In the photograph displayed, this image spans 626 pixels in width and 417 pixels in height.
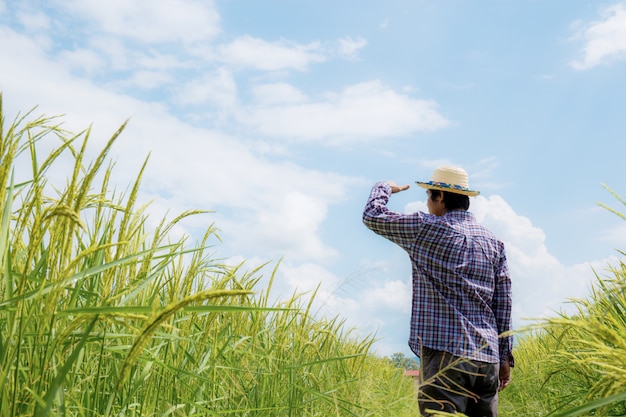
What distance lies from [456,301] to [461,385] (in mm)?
480

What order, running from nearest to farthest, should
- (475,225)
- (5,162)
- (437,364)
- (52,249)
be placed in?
1. (5,162)
2. (52,249)
3. (437,364)
4. (475,225)

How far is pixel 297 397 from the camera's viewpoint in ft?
8.60

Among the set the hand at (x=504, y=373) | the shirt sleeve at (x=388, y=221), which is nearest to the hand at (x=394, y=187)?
the shirt sleeve at (x=388, y=221)

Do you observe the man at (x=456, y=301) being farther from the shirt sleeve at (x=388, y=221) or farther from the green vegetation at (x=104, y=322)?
the green vegetation at (x=104, y=322)

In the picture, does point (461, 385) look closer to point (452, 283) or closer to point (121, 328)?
point (452, 283)

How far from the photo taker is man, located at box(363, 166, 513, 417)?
3693 mm

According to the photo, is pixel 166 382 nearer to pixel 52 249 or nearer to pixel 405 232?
pixel 52 249

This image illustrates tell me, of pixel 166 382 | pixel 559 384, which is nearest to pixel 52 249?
pixel 166 382

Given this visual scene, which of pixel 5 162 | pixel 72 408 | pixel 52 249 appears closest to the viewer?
pixel 5 162

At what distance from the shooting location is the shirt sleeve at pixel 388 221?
3.90m

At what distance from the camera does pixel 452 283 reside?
12.4 ft

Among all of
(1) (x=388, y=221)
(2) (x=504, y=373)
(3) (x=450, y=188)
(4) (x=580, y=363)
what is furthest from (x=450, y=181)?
(4) (x=580, y=363)

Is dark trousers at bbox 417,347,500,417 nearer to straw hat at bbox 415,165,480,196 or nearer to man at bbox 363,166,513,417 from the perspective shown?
man at bbox 363,166,513,417

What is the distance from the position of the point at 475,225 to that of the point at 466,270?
0.37 meters
